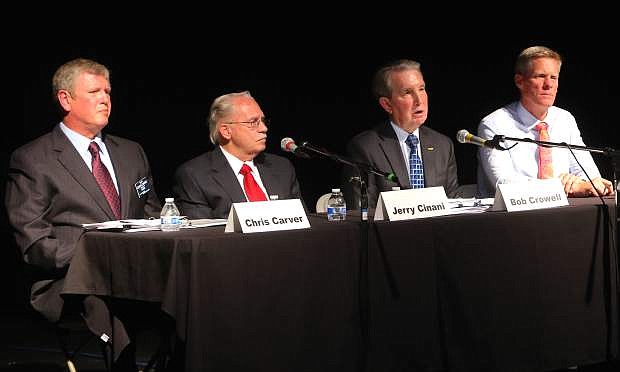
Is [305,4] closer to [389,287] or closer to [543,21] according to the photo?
[543,21]

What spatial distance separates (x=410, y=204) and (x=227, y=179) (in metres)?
1.17

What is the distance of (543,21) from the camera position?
19.9 feet

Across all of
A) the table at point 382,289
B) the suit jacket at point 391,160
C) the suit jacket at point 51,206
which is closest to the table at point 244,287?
the table at point 382,289

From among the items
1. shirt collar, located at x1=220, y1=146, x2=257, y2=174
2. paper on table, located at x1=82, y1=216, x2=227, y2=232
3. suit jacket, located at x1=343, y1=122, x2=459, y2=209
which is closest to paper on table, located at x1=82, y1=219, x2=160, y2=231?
paper on table, located at x1=82, y1=216, x2=227, y2=232

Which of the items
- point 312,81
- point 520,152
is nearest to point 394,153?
point 520,152

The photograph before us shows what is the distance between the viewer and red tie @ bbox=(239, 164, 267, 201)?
4410 mm

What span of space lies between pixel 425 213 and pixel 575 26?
3.08m

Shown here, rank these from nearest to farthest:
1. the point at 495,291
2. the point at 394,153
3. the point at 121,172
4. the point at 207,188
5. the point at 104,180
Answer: the point at 495,291
the point at 104,180
the point at 121,172
the point at 207,188
the point at 394,153

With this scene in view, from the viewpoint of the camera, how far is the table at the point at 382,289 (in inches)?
118

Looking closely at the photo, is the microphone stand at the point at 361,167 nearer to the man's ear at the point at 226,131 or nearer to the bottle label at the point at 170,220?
the bottle label at the point at 170,220

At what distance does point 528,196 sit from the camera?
3865mm

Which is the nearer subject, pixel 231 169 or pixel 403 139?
pixel 231 169

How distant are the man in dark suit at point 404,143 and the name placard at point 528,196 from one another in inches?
32.4

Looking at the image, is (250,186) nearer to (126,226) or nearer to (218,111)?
(218,111)
